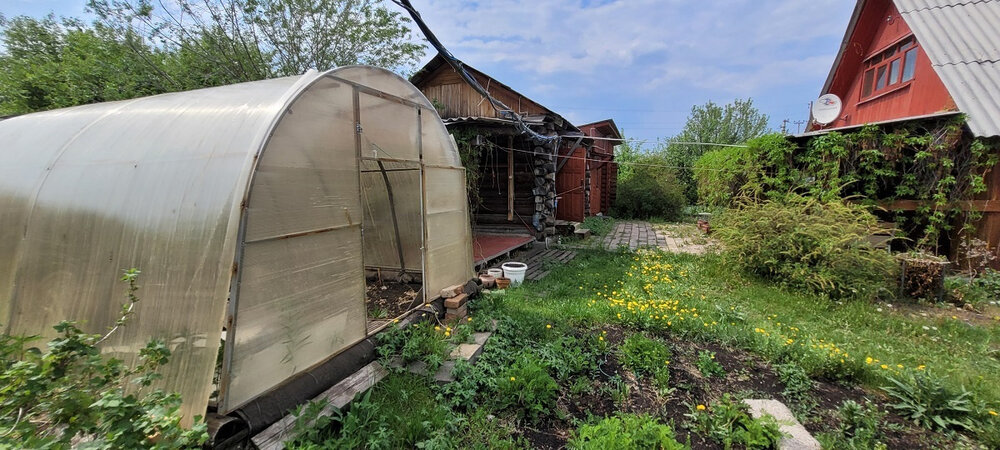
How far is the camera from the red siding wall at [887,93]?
7.14 meters

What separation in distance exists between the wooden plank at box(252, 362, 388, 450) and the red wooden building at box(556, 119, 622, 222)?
323 inches

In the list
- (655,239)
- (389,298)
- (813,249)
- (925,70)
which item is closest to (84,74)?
(389,298)

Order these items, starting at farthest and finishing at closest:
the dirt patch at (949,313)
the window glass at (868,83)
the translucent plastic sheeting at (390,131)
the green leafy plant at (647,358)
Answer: the window glass at (868,83) → the dirt patch at (949,313) → the translucent plastic sheeting at (390,131) → the green leafy plant at (647,358)

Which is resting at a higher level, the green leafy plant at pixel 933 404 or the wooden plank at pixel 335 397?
the wooden plank at pixel 335 397

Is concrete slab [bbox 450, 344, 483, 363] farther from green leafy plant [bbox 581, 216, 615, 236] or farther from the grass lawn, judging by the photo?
green leafy plant [bbox 581, 216, 615, 236]

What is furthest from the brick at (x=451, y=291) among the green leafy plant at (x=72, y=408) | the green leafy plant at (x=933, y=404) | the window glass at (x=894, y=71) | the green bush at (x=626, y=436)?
the window glass at (x=894, y=71)

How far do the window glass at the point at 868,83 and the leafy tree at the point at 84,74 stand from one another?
59.3ft

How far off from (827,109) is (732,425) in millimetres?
9157

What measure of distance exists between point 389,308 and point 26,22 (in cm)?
1448

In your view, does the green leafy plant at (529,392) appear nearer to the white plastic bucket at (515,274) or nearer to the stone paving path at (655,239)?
the white plastic bucket at (515,274)

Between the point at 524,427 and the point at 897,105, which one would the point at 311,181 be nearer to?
the point at 524,427

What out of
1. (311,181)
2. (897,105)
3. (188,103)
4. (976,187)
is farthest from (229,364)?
(897,105)

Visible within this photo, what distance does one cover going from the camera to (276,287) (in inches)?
89.3

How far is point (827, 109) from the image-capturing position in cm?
820
